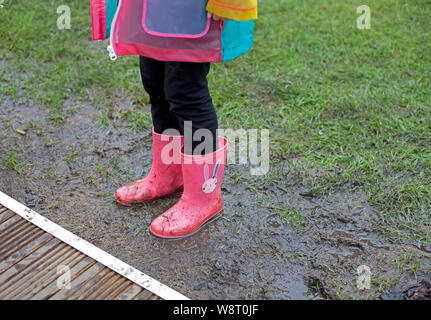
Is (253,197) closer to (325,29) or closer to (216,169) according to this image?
(216,169)

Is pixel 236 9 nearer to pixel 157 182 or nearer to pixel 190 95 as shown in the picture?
pixel 190 95

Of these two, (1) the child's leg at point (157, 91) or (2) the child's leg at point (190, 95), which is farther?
(1) the child's leg at point (157, 91)

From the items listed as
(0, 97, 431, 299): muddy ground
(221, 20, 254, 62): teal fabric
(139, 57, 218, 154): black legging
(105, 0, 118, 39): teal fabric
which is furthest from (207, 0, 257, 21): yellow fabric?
(0, 97, 431, 299): muddy ground

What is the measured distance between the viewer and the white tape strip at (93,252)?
66.4 inches

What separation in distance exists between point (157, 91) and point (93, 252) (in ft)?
2.32

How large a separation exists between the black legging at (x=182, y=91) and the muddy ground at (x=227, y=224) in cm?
43

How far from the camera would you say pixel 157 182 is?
2.21 metres

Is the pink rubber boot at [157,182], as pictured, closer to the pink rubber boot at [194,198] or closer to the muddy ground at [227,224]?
the muddy ground at [227,224]

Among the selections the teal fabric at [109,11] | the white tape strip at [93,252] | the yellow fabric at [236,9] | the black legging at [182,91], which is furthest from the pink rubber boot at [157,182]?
the yellow fabric at [236,9]

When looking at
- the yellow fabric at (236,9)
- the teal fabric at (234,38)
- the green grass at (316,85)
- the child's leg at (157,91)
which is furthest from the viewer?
the green grass at (316,85)

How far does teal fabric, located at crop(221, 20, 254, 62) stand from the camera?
66.1 inches

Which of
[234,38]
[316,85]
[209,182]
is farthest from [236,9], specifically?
[316,85]

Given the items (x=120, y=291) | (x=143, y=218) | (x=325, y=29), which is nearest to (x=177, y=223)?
(x=143, y=218)

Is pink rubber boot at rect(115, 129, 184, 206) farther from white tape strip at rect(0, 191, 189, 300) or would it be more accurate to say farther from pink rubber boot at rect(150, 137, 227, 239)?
white tape strip at rect(0, 191, 189, 300)
